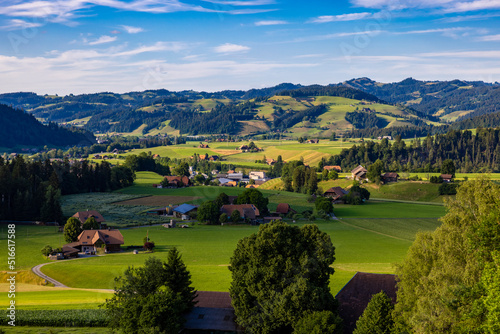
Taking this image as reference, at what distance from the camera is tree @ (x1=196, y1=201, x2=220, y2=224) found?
6602 cm

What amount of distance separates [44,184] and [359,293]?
6188cm

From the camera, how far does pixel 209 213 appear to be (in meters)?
66.0

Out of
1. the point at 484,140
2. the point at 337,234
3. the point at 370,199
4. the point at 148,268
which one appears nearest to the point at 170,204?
the point at 337,234

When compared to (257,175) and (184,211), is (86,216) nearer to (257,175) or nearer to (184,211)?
(184,211)

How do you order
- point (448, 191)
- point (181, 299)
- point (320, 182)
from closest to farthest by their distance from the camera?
point (181, 299), point (448, 191), point (320, 182)

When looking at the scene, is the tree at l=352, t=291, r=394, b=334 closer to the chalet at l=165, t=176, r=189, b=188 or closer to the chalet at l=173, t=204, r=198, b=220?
the chalet at l=173, t=204, r=198, b=220

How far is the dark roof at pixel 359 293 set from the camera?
85.3ft

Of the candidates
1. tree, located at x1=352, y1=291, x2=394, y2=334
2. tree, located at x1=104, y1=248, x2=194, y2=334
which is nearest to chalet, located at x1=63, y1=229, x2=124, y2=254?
tree, located at x1=104, y1=248, x2=194, y2=334

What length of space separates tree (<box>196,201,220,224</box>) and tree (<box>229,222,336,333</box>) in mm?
38158

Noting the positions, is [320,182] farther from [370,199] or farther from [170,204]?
[170,204]

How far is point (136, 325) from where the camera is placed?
24.1 meters

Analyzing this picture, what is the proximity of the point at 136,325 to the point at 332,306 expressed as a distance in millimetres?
10830

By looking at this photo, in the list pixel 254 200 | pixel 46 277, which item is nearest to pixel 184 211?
pixel 254 200

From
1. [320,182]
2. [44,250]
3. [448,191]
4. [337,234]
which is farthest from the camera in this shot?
[320,182]
